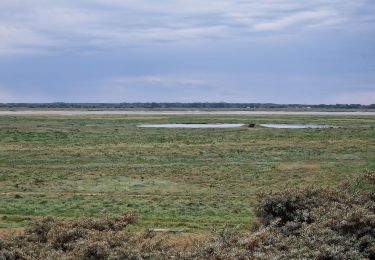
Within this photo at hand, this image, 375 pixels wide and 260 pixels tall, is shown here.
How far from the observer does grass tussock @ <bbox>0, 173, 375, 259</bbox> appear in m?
10.9

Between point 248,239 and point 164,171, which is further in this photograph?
point 164,171

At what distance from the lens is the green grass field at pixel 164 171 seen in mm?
22625

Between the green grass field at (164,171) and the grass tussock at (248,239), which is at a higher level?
the grass tussock at (248,239)

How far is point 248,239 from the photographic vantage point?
11.3 m

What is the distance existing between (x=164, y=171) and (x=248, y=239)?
23.8 meters

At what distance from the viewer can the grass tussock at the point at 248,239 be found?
10.9 metres

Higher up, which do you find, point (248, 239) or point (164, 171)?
point (248, 239)

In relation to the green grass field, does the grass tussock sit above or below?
above

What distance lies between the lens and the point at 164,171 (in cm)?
3503

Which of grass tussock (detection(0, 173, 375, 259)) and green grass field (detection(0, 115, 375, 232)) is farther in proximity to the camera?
green grass field (detection(0, 115, 375, 232))

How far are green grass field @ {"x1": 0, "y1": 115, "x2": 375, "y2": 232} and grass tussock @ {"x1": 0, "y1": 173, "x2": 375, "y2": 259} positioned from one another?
18.6ft

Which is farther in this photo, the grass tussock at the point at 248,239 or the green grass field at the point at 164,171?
the green grass field at the point at 164,171

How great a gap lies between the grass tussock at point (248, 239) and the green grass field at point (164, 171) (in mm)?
5673

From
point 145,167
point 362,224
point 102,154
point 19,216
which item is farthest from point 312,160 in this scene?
point 362,224
